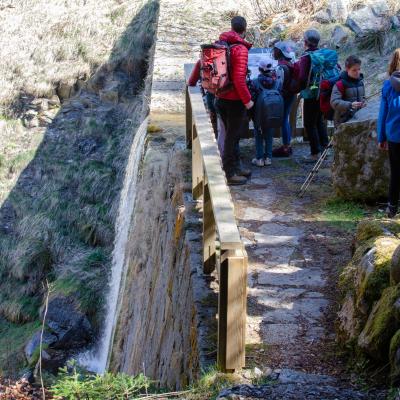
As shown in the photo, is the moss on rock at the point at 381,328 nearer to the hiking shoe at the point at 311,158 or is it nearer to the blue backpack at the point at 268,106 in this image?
the blue backpack at the point at 268,106

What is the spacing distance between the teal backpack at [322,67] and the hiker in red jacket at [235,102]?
1.10 m

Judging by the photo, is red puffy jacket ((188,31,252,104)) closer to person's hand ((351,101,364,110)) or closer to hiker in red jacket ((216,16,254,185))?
hiker in red jacket ((216,16,254,185))

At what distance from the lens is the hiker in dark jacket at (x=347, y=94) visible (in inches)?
293

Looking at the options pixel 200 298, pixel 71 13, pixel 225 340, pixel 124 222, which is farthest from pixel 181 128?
pixel 71 13

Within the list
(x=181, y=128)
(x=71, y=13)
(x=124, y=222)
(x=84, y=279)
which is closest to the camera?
Result: (x=181, y=128)

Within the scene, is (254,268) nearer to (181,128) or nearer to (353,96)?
(353,96)

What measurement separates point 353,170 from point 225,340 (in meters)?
3.36

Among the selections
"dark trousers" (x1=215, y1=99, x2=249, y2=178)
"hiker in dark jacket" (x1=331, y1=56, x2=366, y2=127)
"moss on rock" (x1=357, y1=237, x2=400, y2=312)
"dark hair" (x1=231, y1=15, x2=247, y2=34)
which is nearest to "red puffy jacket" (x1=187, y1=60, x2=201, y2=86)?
"dark trousers" (x1=215, y1=99, x2=249, y2=178)

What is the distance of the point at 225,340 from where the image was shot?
13.5 feet

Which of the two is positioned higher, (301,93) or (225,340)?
(301,93)

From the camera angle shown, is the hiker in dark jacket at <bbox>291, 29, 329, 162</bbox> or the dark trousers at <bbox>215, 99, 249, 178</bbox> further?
the hiker in dark jacket at <bbox>291, 29, 329, 162</bbox>

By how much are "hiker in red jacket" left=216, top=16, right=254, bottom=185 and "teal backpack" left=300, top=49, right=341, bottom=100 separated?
110cm

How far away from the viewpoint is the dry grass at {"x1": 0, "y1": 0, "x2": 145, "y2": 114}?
1697 cm

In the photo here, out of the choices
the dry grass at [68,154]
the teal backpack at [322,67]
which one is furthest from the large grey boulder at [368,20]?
the teal backpack at [322,67]
